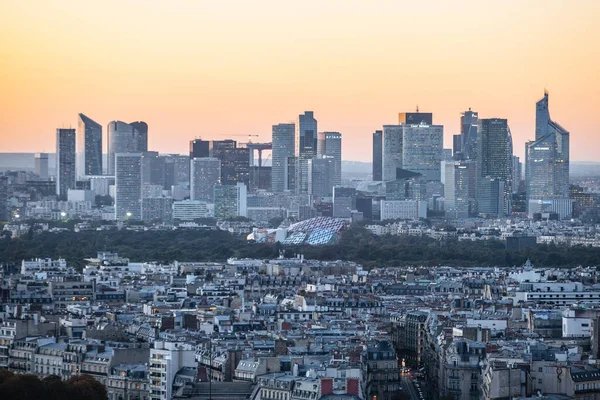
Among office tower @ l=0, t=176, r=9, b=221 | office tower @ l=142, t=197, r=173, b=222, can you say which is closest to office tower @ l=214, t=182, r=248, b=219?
office tower @ l=142, t=197, r=173, b=222

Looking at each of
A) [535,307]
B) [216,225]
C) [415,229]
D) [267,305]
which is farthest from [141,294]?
[216,225]

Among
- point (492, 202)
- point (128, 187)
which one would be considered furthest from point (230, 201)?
point (492, 202)

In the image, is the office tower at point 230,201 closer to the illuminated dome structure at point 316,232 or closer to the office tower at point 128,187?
the office tower at point 128,187

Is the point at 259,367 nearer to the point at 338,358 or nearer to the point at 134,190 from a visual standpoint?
the point at 338,358

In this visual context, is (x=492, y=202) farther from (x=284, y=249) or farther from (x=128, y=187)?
(x=284, y=249)

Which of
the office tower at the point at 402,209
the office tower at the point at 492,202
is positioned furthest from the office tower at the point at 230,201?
the office tower at the point at 492,202

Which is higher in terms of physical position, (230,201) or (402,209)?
(230,201)
